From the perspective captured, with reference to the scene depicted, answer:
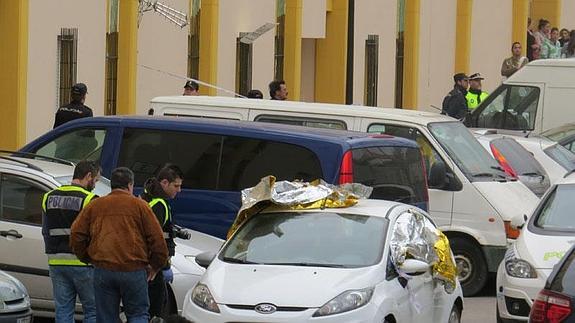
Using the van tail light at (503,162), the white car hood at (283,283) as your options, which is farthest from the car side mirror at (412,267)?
the van tail light at (503,162)

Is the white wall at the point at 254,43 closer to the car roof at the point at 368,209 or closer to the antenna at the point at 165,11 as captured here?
the antenna at the point at 165,11

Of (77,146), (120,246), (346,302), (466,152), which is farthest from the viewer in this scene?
(466,152)

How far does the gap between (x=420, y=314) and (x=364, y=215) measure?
0.99 meters

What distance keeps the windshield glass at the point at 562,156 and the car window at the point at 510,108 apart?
3384mm

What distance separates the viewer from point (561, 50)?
37312mm

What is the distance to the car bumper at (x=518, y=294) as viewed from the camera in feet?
46.8

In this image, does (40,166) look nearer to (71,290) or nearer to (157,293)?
(71,290)

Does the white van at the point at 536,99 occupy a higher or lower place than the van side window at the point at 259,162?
higher

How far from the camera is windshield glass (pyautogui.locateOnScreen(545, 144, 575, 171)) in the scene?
21309 millimetres

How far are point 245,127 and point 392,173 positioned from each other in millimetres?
1518

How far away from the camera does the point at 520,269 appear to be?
14.5 meters

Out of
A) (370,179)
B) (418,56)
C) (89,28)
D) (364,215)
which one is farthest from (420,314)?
(418,56)

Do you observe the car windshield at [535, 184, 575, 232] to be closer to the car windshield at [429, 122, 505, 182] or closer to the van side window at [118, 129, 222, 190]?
the car windshield at [429, 122, 505, 182]

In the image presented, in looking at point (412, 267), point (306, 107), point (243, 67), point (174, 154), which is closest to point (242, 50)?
point (243, 67)
